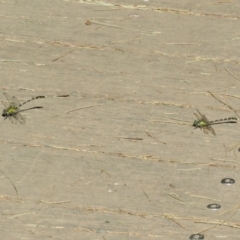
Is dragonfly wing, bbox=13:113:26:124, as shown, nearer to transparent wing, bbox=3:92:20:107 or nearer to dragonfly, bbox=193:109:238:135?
transparent wing, bbox=3:92:20:107

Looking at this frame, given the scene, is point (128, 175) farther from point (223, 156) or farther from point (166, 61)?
point (166, 61)

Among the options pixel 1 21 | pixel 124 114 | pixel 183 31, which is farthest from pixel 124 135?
pixel 1 21

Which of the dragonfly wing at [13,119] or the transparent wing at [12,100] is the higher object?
the transparent wing at [12,100]

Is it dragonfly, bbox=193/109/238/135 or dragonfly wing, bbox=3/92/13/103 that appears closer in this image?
dragonfly, bbox=193/109/238/135

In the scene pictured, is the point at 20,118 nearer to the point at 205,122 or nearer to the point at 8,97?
the point at 8,97

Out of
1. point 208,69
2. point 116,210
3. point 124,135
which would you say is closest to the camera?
point 116,210

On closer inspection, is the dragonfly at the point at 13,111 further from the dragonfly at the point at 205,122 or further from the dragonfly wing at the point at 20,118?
the dragonfly at the point at 205,122

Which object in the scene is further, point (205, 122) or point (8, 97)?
point (8, 97)

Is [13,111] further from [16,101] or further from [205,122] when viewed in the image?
[205,122]

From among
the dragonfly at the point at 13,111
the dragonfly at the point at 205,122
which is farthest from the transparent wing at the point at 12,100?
the dragonfly at the point at 205,122

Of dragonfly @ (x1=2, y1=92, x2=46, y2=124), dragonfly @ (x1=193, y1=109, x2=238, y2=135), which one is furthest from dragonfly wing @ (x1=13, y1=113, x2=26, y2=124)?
dragonfly @ (x1=193, y1=109, x2=238, y2=135)

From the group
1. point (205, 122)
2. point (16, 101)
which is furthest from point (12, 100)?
point (205, 122)
